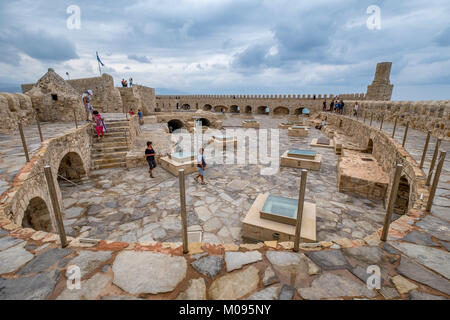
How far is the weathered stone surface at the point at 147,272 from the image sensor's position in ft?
6.01

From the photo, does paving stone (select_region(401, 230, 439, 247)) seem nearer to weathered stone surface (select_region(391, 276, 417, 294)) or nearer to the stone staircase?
weathered stone surface (select_region(391, 276, 417, 294))

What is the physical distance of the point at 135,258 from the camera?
7.18ft

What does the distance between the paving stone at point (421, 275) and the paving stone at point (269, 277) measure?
125 centimetres

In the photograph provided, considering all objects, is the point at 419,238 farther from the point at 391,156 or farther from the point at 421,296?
the point at 391,156

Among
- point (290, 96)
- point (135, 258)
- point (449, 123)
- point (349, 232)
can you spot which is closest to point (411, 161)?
point (349, 232)

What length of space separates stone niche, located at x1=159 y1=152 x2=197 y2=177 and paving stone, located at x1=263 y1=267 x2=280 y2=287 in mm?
6305

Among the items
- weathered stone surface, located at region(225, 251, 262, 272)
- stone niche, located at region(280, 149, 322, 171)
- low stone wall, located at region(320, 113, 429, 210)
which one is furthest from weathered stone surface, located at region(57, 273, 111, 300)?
stone niche, located at region(280, 149, 322, 171)

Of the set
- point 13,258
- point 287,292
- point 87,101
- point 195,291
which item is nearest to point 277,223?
point 287,292

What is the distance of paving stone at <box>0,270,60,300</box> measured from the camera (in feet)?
5.51

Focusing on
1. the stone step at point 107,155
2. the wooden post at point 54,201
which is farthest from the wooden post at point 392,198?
the stone step at point 107,155

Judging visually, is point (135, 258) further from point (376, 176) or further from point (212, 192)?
point (376, 176)

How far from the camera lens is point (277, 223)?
14.4ft

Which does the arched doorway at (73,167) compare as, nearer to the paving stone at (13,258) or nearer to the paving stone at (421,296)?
the paving stone at (13,258)

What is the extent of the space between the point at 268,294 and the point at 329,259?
0.87 meters
